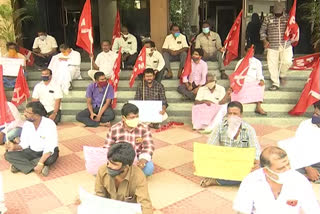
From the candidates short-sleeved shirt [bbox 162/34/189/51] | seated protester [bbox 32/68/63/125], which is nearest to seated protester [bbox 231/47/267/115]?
short-sleeved shirt [bbox 162/34/189/51]

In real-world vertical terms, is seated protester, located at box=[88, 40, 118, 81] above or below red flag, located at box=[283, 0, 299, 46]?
below

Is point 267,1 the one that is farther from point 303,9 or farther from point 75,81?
point 75,81

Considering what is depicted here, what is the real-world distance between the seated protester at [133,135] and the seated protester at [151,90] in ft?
7.86

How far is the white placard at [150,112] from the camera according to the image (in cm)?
642

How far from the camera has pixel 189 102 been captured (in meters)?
7.34

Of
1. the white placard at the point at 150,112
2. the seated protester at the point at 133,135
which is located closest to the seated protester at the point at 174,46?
the white placard at the point at 150,112

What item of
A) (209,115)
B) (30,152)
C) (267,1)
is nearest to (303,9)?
(267,1)

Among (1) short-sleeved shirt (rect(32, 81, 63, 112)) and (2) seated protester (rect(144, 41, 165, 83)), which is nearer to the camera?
(1) short-sleeved shirt (rect(32, 81, 63, 112))

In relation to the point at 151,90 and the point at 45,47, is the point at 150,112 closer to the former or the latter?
the point at 151,90

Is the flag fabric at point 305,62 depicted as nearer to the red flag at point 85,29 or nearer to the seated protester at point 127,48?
the seated protester at point 127,48

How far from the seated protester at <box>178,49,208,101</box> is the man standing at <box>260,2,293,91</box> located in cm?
148

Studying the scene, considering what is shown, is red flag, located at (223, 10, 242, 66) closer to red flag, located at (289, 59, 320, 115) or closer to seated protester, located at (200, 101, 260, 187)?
red flag, located at (289, 59, 320, 115)

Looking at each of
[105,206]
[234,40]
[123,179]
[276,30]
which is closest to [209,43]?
[234,40]

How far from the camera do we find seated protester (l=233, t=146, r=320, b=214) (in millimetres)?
2430
